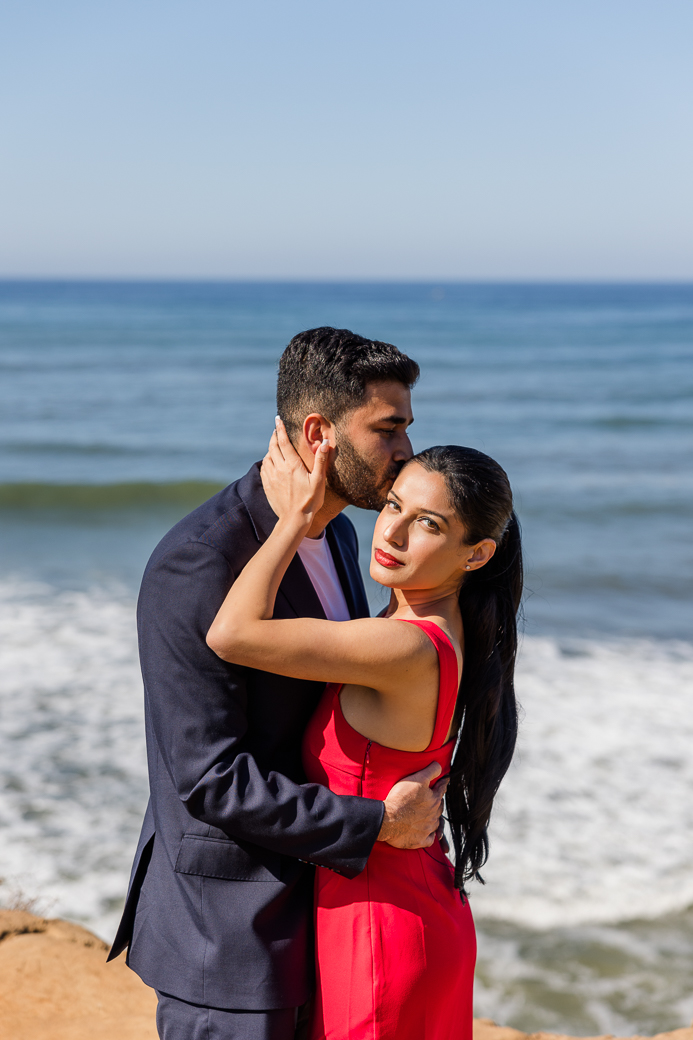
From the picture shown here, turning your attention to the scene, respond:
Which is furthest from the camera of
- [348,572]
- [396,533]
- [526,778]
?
[526,778]

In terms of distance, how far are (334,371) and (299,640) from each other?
31.7 inches

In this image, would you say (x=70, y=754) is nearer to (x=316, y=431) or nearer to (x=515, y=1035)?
(x=515, y=1035)

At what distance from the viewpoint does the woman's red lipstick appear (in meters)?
2.54

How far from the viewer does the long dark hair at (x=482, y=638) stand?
2.52 metres

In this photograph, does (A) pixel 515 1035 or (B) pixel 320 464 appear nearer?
(B) pixel 320 464

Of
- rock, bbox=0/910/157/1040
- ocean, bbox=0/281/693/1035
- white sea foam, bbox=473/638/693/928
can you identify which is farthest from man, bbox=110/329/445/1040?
white sea foam, bbox=473/638/693/928

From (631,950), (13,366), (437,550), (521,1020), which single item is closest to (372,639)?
(437,550)

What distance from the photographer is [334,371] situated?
2.62 meters

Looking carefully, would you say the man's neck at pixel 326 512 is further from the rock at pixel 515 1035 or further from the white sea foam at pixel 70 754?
the white sea foam at pixel 70 754

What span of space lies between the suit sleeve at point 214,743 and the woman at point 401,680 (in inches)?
3.4

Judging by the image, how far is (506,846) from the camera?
5777mm

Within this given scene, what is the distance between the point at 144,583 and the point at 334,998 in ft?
3.92

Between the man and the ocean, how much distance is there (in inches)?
68.7

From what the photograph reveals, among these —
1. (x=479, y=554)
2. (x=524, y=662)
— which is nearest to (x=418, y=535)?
(x=479, y=554)
